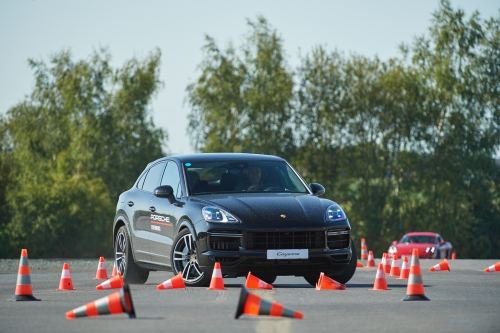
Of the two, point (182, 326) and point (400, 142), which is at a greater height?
point (400, 142)

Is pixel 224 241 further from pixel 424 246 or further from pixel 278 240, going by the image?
pixel 424 246

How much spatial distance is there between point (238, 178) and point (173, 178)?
1.00m

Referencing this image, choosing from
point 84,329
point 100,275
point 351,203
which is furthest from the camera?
point 351,203

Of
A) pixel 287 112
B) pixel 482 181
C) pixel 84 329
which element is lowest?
pixel 84 329

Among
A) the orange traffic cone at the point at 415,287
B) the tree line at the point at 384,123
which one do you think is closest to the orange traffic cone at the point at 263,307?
the orange traffic cone at the point at 415,287

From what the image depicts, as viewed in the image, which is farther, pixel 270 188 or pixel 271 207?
pixel 270 188

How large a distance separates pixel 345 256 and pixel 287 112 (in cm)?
5439

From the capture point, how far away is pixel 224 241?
1353 centimetres

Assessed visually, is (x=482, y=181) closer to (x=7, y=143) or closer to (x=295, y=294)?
(x=7, y=143)

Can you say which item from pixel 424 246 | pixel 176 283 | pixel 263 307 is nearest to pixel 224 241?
pixel 176 283

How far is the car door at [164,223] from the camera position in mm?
14453

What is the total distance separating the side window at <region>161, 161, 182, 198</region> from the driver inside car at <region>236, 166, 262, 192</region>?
836 millimetres

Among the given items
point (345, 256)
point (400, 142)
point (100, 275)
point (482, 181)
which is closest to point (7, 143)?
point (400, 142)

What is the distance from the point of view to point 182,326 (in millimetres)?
8992
